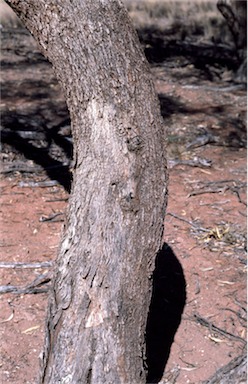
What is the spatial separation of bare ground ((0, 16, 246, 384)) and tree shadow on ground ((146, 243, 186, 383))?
53 millimetres

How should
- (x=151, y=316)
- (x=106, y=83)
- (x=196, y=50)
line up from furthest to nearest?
(x=196, y=50)
(x=151, y=316)
(x=106, y=83)

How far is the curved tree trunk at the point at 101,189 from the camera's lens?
126 inches

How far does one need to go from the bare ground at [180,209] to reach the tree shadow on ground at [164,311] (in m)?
0.05

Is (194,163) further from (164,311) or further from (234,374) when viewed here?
(234,374)

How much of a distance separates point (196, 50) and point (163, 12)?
10.2 ft

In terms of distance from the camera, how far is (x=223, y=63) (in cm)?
1153

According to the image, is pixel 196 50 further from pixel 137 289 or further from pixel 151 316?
pixel 137 289

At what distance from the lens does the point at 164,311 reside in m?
4.80

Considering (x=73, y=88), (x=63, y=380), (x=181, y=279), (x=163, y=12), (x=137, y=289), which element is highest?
(x=73, y=88)

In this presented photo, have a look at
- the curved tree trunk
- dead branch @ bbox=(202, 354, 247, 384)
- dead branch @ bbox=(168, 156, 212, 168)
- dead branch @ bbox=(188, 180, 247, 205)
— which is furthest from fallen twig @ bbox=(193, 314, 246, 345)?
dead branch @ bbox=(168, 156, 212, 168)

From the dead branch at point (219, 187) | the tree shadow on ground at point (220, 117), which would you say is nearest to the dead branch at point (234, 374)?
the dead branch at point (219, 187)

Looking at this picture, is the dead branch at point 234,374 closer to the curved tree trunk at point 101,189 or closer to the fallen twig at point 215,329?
the curved tree trunk at point 101,189

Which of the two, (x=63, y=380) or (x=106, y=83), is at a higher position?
(x=106, y=83)

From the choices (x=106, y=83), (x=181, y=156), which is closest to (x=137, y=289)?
(x=106, y=83)
